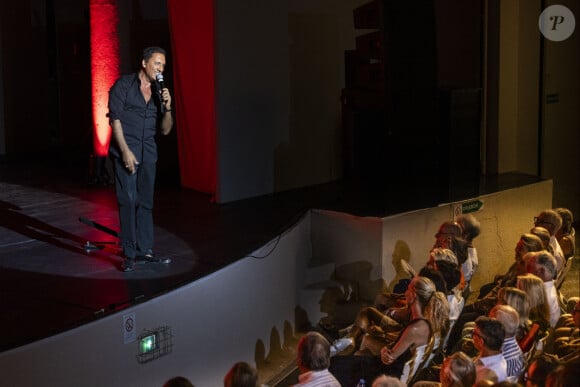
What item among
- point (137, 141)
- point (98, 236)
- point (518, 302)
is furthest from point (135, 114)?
point (518, 302)

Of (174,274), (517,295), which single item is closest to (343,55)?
(174,274)

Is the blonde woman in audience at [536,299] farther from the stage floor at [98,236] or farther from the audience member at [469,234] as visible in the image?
the stage floor at [98,236]

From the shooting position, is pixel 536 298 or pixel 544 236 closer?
pixel 536 298

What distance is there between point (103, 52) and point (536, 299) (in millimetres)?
4912

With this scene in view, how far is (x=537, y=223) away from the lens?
6.85 meters

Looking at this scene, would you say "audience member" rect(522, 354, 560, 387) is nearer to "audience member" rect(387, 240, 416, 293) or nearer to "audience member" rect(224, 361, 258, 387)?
"audience member" rect(224, 361, 258, 387)

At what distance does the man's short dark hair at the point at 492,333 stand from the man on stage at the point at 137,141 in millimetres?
2280

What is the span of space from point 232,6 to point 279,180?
5.67ft

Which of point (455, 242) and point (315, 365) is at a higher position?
point (455, 242)

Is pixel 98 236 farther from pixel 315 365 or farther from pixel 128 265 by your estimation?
pixel 315 365

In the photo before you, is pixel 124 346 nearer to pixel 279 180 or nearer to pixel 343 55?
pixel 279 180

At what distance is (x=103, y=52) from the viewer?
335 inches

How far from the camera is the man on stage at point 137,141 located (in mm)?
5512

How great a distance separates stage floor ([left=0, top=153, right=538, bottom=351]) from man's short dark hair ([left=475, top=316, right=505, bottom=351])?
1.83 meters
